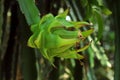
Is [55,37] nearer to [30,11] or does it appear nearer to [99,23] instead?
[30,11]

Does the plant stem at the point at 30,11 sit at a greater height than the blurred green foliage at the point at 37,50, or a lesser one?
greater

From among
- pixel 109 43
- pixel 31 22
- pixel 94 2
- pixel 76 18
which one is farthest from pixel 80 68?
pixel 109 43

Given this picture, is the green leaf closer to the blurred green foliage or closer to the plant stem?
the blurred green foliage

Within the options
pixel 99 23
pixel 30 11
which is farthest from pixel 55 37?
pixel 99 23

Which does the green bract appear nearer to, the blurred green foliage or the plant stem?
the plant stem

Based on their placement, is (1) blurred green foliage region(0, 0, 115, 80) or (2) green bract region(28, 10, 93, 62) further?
(1) blurred green foliage region(0, 0, 115, 80)

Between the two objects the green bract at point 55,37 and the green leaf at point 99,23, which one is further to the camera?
the green leaf at point 99,23

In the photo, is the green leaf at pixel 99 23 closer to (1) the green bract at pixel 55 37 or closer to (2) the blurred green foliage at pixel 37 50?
(2) the blurred green foliage at pixel 37 50

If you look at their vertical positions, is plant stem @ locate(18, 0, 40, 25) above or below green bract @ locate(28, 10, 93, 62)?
above

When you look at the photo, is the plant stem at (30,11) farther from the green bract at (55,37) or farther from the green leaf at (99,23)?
the green leaf at (99,23)

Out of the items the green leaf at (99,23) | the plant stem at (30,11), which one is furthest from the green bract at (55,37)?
the green leaf at (99,23)

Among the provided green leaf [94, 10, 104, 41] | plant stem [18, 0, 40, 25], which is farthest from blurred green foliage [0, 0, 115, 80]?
plant stem [18, 0, 40, 25]

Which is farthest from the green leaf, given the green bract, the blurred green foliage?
the green bract
